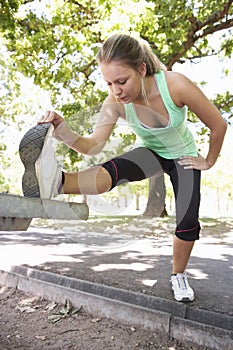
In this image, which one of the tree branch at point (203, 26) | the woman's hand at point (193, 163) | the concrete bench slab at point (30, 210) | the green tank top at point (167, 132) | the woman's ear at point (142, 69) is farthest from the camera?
the tree branch at point (203, 26)

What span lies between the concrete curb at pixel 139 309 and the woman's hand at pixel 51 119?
4.93ft

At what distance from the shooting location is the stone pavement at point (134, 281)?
2.51 meters

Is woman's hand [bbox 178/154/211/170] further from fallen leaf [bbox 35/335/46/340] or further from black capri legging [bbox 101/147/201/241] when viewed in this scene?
fallen leaf [bbox 35/335/46/340]

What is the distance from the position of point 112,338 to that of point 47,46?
25.8ft

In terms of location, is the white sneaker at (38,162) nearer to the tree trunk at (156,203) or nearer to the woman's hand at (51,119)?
the woman's hand at (51,119)

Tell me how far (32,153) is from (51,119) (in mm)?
297

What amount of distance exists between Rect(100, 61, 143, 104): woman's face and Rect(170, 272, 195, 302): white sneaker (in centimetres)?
146

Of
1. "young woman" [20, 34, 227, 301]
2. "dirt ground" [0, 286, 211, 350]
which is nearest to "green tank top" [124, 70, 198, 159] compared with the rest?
"young woman" [20, 34, 227, 301]

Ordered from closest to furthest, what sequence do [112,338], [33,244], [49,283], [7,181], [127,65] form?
[127,65], [112,338], [49,283], [33,244], [7,181]

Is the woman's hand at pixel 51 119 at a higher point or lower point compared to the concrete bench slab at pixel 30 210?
higher

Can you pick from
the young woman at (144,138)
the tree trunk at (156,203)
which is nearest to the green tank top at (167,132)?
the young woman at (144,138)

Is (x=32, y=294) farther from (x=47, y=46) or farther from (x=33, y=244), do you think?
(x=47, y=46)

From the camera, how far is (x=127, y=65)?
2.10m

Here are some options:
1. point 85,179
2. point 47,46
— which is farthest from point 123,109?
point 47,46
